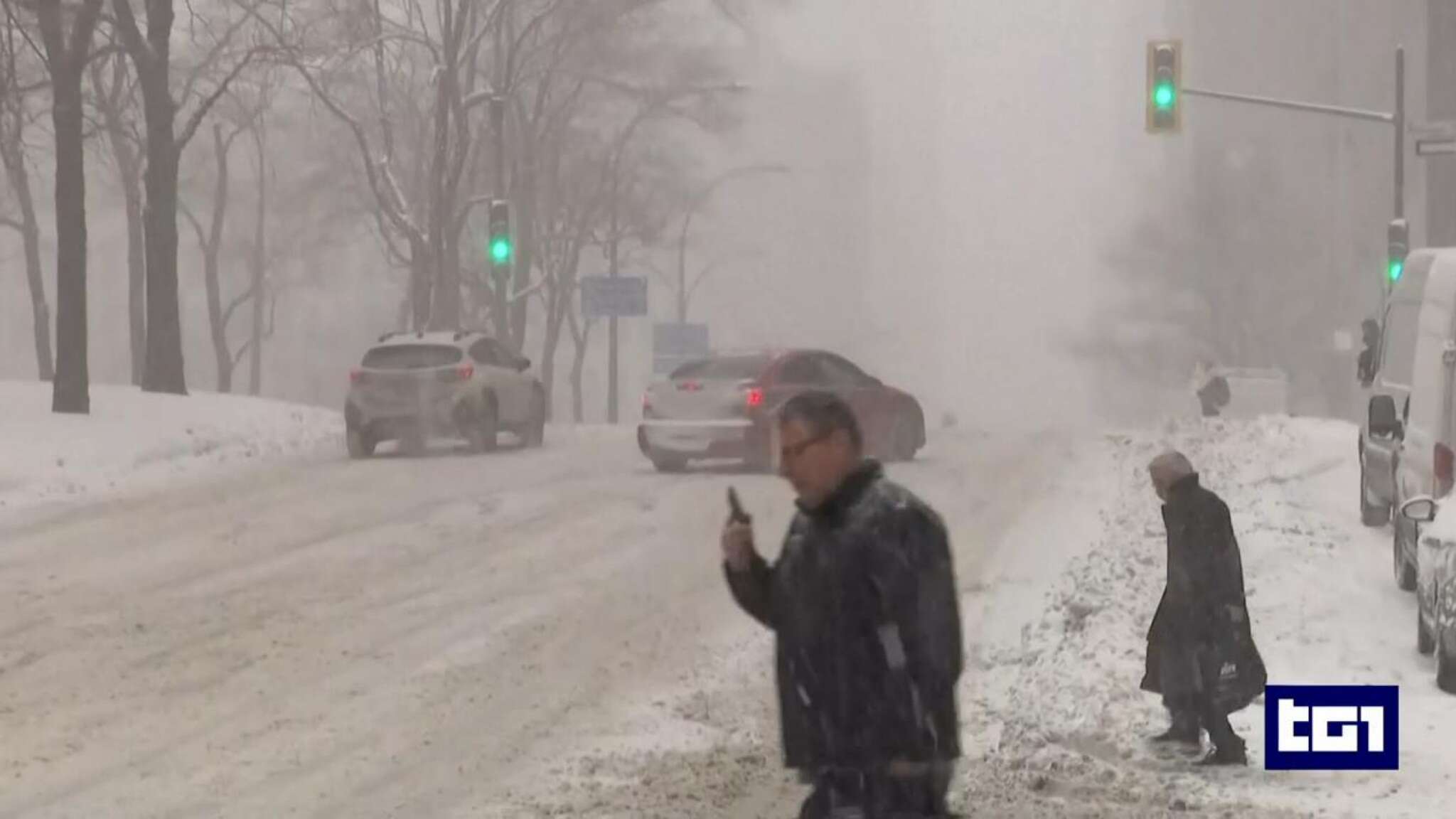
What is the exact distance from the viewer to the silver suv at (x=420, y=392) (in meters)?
30.1

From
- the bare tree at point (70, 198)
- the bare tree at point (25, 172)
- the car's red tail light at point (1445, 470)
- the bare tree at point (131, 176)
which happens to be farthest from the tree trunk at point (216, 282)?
the car's red tail light at point (1445, 470)

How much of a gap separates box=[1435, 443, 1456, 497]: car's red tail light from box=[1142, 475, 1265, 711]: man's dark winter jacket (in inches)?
153

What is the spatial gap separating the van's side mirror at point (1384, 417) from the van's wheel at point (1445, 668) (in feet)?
13.6

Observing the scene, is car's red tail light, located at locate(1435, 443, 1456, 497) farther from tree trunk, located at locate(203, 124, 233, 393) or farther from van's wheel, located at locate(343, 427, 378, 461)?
tree trunk, located at locate(203, 124, 233, 393)

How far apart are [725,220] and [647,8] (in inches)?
2135

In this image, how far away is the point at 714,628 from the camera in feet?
49.9

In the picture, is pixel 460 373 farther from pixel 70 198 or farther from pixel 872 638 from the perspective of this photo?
pixel 872 638

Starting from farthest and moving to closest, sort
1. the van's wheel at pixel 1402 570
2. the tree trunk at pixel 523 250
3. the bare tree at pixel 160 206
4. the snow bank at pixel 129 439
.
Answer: the tree trunk at pixel 523 250, the bare tree at pixel 160 206, the snow bank at pixel 129 439, the van's wheel at pixel 1402 570

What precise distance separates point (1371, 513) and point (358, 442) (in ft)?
46.7

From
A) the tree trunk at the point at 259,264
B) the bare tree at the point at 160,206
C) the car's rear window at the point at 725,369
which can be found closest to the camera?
the car's rear window at the point at 725,369

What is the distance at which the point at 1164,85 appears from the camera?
33219 millimetres

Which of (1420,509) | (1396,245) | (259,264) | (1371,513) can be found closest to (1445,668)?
(1420,509)

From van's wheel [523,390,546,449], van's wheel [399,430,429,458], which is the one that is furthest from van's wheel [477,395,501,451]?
van's wheel [523,390,546,449]

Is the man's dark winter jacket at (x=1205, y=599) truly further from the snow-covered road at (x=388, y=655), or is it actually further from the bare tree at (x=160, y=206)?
the bare tree at (x=160, y=206)
